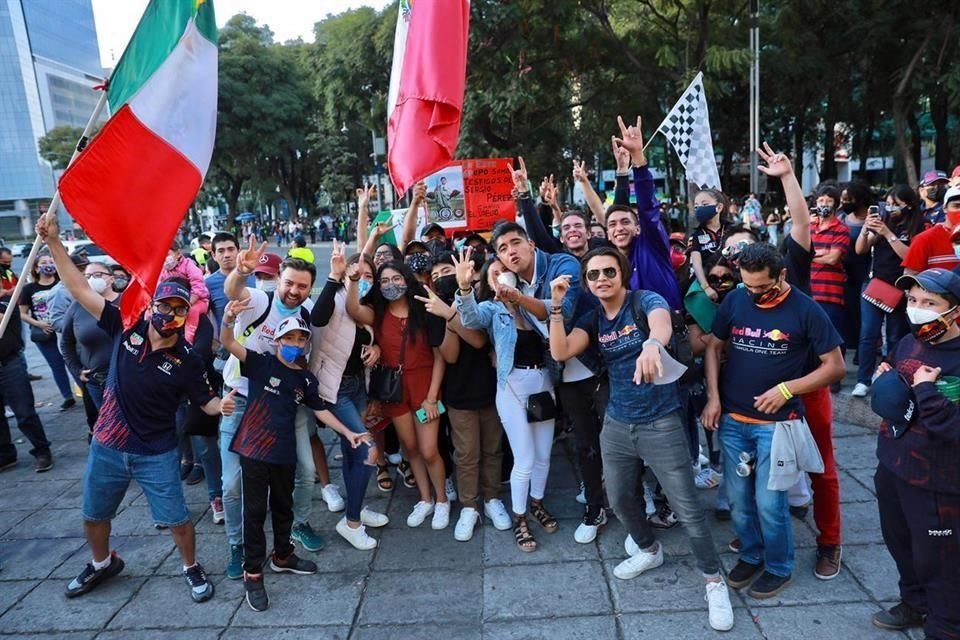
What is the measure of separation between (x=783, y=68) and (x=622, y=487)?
14.3 meters

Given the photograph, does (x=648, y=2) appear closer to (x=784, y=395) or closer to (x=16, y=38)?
(x=784, y=395)

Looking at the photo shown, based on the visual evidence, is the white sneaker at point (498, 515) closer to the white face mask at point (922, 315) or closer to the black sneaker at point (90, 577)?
the black sneaker at point (90, 577)

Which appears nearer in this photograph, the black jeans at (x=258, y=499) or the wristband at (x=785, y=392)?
the wristband at (x=785, y=392)

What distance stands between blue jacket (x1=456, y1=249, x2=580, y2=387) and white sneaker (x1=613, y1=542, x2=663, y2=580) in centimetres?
116

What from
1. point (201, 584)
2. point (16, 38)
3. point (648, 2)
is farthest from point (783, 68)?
point (16, 38)

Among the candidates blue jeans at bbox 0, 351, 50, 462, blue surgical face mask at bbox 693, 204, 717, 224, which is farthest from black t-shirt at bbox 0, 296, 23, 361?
blue surgical face mask at bbox 693, 204, 717, 224

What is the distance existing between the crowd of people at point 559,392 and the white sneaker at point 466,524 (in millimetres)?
19

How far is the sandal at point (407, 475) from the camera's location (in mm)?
5227

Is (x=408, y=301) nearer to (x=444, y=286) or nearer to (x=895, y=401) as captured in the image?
(x=444, y=286)

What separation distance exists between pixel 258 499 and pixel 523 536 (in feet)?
5.46

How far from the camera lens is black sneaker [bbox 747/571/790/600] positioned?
345 centimetres

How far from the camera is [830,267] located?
5.77 metres

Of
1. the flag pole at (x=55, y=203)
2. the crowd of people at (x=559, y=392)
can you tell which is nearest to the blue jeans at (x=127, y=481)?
the crowd of people at (x=559, y=392)

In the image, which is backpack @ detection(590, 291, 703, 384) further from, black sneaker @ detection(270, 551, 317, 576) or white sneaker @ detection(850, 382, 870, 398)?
white sneaker @ detection(850, 382, 870, 398)
